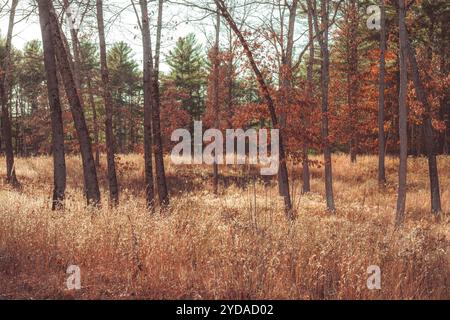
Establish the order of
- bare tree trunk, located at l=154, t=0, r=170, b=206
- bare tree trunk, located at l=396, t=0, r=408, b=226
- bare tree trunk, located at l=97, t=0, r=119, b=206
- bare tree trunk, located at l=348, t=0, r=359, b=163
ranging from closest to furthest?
bare tree trunk, located at l=396, t=0, r=408, b=226
bare tree trunk, located at l=154, t=0, r=170, b=206
bare tree trunk, located at l=97, t=0, r=119, b=206
bare tree trunk, located at l=348, t=0, r=359, b=163

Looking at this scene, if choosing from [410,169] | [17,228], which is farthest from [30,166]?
[410,169]

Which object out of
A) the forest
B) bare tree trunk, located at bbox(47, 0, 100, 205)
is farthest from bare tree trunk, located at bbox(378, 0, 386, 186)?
bare tree trunk, located at bbox(47, 0, 100, 205)

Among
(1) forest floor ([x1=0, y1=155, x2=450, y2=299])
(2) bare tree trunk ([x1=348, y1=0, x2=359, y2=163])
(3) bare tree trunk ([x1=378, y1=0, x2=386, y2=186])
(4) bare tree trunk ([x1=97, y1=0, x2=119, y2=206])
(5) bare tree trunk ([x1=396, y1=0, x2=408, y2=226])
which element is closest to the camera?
(1) forest floor ([x1=0, y1=155, x2=450, y2=299])

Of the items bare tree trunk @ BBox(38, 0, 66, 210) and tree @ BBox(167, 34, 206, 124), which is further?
tree @ BBox(167, 34, 206, 124)

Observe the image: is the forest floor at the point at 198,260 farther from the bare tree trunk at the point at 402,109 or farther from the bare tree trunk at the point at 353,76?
the bare tree trunk at the point at 353,76

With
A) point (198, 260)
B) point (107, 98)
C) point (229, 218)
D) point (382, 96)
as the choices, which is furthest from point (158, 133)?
point (382, 96)

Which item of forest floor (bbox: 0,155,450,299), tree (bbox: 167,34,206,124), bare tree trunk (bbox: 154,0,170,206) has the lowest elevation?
forest floor (bbox: 0,155,450,299)

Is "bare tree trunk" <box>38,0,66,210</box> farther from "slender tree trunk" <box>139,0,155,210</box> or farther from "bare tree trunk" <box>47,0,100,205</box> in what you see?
A: "slender tree trunk" <box>139,0,155,210</box>

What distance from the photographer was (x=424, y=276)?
511 centimetres

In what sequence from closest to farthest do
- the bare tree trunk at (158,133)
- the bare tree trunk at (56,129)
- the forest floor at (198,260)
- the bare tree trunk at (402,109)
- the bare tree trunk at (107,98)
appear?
the forest floor at (198,260) → the bare tree trunk at (56,129) → the bare tree trunk at (402,109) → the bare tree trunk at (158,133) → the bare tree trunk at (107,98)

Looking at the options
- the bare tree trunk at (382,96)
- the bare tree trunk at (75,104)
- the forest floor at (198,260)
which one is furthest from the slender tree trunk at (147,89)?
the bare tree trunk at (382,96)
